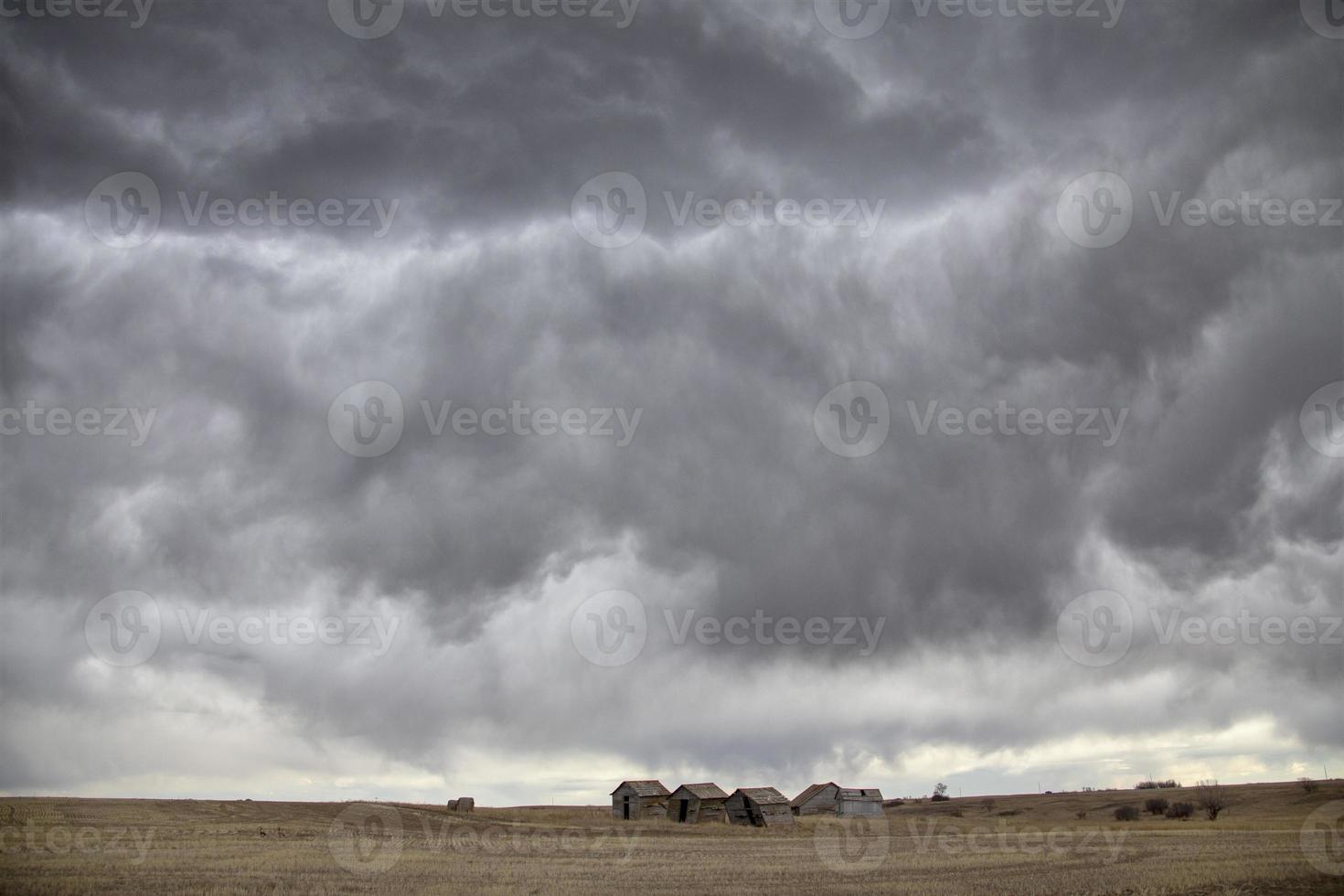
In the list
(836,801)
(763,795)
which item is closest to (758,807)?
(763,795)

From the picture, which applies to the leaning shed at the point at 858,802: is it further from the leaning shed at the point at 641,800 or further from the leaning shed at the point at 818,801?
the leaning shed at the point at 641,800

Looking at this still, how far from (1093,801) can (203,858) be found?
123m

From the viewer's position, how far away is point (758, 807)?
87938 mm

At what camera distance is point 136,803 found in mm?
72250

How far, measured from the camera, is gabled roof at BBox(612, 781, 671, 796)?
309ft

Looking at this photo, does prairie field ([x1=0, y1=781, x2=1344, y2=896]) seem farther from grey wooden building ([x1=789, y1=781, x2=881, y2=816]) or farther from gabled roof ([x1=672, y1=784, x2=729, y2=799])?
grey wooden building ([x1=789, y1=781, x2=881, y2=816])

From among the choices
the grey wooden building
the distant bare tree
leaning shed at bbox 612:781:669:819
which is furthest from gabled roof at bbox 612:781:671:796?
the distant bare tree

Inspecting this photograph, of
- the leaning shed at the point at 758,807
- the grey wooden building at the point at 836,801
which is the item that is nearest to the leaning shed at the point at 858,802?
the grey wooden building at the point at 836,801

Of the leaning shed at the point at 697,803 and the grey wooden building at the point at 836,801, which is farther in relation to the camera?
the grey wooden building at the point at 836,801

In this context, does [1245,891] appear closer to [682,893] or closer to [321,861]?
[682,893]

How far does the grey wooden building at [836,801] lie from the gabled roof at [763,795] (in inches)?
473

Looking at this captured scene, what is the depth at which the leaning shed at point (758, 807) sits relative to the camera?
287ft

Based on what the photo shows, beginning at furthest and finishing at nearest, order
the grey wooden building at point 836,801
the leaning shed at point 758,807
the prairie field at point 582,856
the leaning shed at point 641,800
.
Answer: the grey wooden building at point 836,801, the leaning shed at point 641,800, the leaning shed at point 758,807, the prairie field at point 582,856

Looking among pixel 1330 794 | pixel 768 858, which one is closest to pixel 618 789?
pixel 768 858
